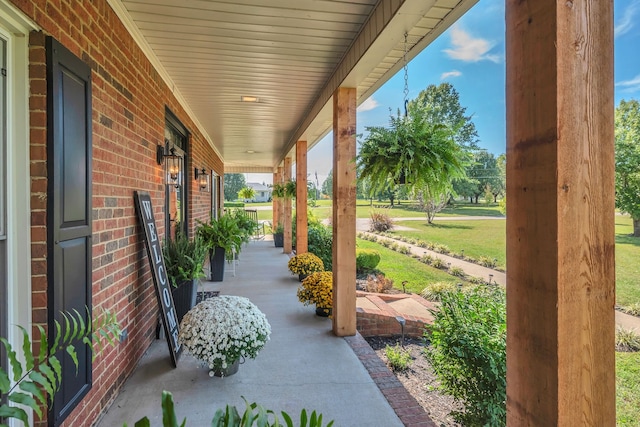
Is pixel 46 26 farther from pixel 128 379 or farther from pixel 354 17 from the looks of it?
pixel 128 379

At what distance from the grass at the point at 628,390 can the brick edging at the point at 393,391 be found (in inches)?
67.7

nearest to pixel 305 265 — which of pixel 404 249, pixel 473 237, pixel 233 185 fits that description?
pixel 473 237

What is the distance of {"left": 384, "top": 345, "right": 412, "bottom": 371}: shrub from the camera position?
3.07m

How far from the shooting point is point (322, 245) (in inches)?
294

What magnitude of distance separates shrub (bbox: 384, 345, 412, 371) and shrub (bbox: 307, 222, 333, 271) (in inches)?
148

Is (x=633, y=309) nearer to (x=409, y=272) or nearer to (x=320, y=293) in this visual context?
(x=320, y=293)

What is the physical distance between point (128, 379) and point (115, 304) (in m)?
0.60

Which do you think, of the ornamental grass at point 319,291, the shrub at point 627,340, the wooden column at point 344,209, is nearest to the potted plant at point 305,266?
the ornamental grass at point 319,291

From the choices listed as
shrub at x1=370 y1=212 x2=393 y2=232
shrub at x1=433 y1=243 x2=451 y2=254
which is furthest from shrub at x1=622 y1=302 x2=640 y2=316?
shrub at x1=370 y1=212 x2=393 y2=232

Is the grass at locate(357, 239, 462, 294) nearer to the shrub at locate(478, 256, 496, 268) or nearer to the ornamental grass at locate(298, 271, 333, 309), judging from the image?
the shrub at locate(478, 256, 496, 268)

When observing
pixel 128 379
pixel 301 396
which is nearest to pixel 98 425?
pixel 128 379

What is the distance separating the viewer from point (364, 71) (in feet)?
8.91

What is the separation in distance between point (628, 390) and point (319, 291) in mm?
2772

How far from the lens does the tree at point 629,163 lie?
197 cm
